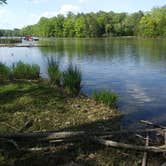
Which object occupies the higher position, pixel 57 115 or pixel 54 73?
pixel 54 73

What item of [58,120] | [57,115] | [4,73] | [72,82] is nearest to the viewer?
[58,120]

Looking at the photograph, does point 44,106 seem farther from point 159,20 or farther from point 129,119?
point 159,20

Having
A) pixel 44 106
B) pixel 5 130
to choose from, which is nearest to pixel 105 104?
pixel 44 106

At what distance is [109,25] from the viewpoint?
13000 centimetres

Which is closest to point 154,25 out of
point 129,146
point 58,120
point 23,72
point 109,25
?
point 109,25

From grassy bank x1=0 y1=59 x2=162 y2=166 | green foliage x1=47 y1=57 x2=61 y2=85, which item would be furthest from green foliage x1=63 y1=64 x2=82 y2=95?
green foliage x1=47 y1=57 x2=61 y2=85

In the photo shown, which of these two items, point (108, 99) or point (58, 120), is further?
point (108, 99)

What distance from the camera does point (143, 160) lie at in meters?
6.05

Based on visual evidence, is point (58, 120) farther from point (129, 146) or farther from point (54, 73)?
point (54, 73)

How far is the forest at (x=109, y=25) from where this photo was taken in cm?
10975

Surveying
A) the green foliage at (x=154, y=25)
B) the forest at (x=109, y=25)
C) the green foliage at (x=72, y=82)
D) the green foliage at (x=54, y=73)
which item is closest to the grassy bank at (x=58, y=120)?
the green foliage at (x=72, y=82)

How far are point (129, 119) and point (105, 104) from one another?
1.05 m

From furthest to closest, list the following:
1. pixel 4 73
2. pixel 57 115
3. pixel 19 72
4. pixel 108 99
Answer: pixel 19 72
pixel 4 73
pixel 108 99
pixel 57 115

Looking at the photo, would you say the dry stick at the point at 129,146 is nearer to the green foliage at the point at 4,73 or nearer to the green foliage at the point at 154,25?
the green foliage at the point at 4,73
